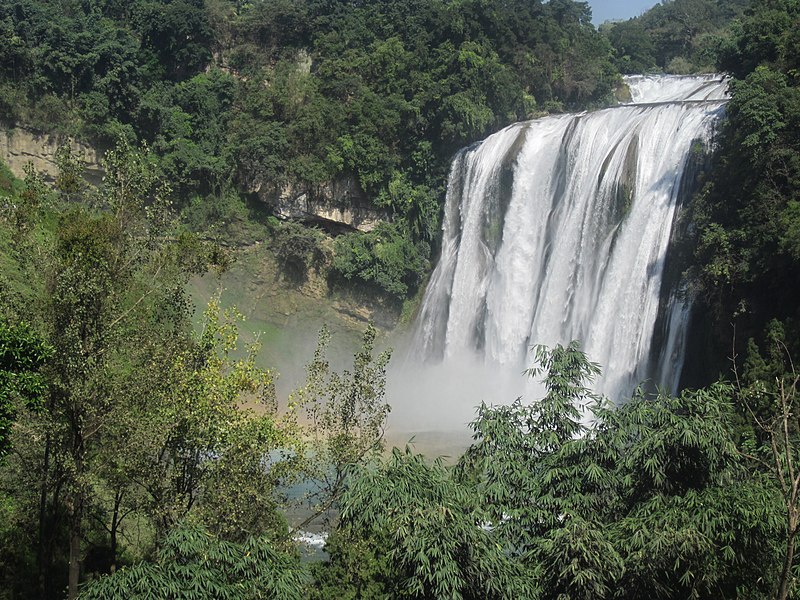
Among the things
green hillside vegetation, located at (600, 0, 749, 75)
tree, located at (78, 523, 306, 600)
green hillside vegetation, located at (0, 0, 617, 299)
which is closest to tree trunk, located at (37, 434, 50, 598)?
tree, located at (78, 523, 306, 600)

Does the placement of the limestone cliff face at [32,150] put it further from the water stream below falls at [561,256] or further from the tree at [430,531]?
the tree at [430,531]

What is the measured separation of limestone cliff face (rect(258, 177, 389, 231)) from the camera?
44.9 meters

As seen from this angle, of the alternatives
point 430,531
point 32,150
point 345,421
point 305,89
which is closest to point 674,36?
point 305,89

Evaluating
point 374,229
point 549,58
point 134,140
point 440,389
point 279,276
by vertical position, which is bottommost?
point 440,389

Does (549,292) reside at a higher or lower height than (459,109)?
lower

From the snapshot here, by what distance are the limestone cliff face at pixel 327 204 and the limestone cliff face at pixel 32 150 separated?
910 cm

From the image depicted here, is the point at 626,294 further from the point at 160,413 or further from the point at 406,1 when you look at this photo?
the point at 406,1

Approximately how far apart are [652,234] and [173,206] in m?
25.6

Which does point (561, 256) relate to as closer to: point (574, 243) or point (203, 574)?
point (574, 243)

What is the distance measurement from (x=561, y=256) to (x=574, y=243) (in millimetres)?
831

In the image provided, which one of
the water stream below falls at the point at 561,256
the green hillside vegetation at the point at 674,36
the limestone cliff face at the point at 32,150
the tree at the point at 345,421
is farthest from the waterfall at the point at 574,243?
the limestone cliff face at the point at 32,150

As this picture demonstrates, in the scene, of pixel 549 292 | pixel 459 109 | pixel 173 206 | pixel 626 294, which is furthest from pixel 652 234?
pixel 173 206

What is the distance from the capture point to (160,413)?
44.8 feet

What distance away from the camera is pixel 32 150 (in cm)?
4344
